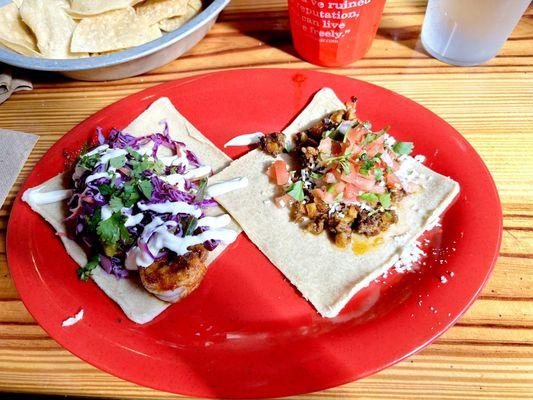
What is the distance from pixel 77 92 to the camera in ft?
8.11

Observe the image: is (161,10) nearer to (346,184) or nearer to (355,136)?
(355,136)

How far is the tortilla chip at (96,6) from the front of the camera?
7.77 ft

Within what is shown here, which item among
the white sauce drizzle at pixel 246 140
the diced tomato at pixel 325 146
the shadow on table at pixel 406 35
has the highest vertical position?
the shadow on table at pixel 406 35

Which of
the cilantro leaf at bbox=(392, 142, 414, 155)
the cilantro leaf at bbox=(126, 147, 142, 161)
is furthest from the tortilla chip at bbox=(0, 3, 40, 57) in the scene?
the cilantro leaf at bbox=(392, 142, 414, 155)

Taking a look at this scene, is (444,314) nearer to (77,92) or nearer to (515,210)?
(515,210)

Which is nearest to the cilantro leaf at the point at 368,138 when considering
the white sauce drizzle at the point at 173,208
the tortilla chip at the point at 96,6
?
the white sauce drizzle at the point at 173,208

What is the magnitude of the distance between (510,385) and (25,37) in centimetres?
263

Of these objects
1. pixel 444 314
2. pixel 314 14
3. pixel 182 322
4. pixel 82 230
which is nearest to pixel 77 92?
pixel 82 230

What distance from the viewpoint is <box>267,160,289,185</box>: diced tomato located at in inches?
77.6

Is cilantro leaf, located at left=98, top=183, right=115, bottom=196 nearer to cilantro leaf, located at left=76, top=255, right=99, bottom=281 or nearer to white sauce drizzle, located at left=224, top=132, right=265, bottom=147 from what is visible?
cilantro leaf, located at left=76, top=255, right=99, bottom=281

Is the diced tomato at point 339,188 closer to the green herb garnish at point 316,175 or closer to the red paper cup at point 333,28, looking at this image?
the green herb garnish at point 316,175

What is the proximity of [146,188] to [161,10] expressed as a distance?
3.61ft

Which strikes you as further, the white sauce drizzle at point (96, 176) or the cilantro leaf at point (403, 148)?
the cilantro leaf at point (403, 148)

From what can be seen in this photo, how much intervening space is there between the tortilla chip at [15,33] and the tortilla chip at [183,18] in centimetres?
64
